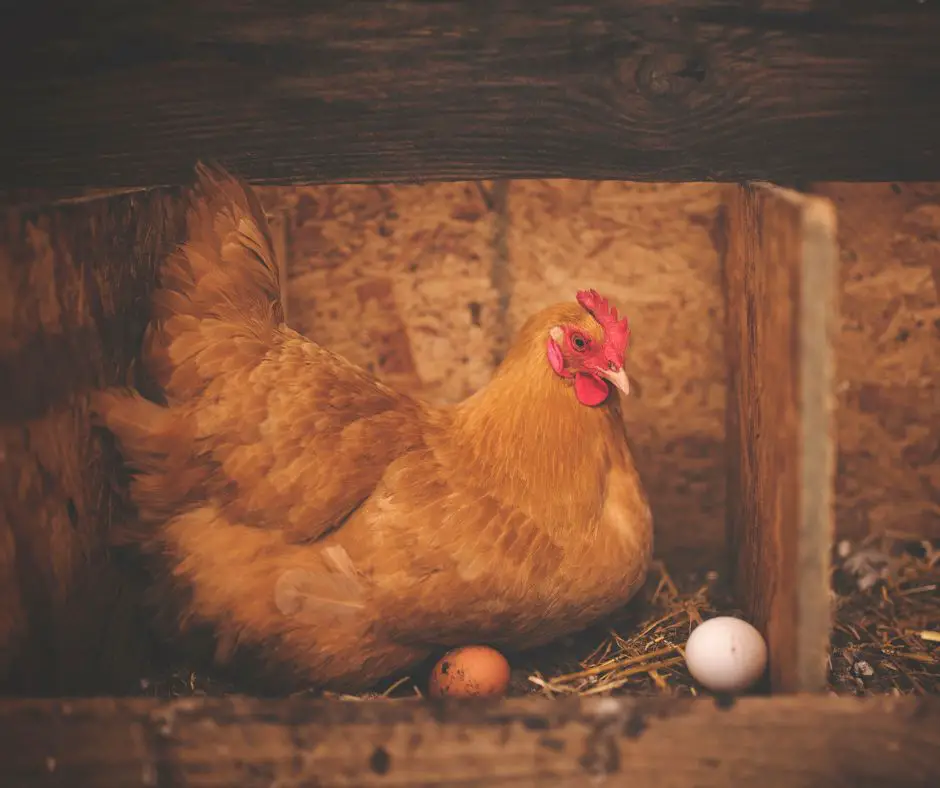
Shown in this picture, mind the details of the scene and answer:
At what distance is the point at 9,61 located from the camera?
1210 millimetres

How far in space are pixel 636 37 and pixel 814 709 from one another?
83cm

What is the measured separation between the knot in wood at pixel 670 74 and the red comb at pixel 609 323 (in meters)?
0.57

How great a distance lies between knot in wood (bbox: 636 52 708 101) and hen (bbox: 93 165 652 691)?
1.91 feet

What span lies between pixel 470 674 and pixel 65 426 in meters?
0.76

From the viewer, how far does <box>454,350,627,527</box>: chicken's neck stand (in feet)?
5.65

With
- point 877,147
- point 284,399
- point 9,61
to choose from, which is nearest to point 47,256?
point 9,61

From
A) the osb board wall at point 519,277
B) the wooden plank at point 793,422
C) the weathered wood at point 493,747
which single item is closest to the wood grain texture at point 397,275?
the osb board wall at point 519,277

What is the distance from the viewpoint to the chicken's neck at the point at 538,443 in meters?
1.72

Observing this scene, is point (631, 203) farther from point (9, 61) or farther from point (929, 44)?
point (9, 61)

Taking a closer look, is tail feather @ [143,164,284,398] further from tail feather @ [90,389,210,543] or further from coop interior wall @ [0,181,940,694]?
coop interior wall @ [0,181,940,694]

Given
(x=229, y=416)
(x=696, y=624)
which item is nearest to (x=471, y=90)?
(x=229, y=416)

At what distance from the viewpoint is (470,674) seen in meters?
1.59

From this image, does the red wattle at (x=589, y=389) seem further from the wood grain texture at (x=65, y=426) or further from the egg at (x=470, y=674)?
the wood grain texture at (x=65, y=426)

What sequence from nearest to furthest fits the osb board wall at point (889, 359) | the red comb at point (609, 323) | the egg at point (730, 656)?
the egg at point (730, 656) < the red comb at point (609, 323) < the osb board wall at point (889, 359)
